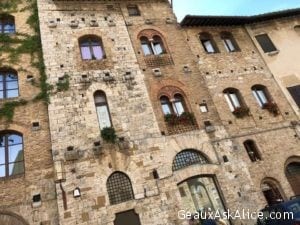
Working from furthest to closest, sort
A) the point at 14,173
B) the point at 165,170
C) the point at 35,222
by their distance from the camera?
1. the point at 165,170
2. the point at 14,173
3. the point at 35,222

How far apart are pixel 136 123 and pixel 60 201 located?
13.8 feet

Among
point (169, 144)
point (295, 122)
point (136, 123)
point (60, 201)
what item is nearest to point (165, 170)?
point (169, 144)

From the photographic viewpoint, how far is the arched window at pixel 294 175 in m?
12.6

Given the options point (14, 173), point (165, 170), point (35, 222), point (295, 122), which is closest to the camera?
point (35, 222)

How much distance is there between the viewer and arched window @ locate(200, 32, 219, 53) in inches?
623

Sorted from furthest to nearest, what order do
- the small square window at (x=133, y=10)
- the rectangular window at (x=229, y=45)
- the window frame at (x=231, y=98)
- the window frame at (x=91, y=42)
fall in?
the rectangular window at (x=229, y=45) < the small square window at (x=133, y=10) < the window frame at (x=231, y=98) < the window frame at (x=91, y=42)

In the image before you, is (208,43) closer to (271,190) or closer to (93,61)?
(93,61)

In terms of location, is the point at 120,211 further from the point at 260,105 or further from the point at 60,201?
the point at 260,105

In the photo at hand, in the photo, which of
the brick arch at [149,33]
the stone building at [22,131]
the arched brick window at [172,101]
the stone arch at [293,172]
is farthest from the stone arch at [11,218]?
the stone arch at [293,172]

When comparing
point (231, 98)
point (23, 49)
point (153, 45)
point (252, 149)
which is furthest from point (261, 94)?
point (23, 49)

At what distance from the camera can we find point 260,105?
1456 centimetres

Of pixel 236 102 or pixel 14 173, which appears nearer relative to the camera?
pixel 14 173

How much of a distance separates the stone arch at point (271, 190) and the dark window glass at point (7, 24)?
13.2 m

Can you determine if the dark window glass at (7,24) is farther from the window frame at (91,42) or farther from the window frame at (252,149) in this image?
the window frame at (252,149)
